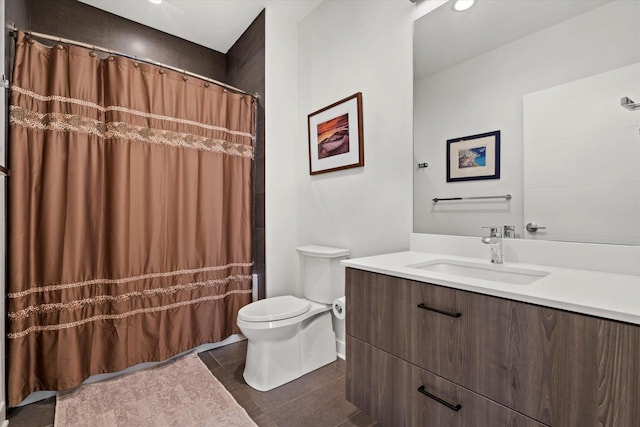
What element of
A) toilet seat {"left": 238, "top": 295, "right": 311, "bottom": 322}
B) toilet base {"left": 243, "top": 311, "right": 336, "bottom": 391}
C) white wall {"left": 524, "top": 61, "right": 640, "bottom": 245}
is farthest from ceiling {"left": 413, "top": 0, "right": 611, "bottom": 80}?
toilet base {"left": 243, "top": 311, "right": 336, "bottom": 391}

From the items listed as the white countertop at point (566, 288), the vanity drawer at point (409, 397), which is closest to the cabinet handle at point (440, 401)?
the vanity drawer at point (409, 397)

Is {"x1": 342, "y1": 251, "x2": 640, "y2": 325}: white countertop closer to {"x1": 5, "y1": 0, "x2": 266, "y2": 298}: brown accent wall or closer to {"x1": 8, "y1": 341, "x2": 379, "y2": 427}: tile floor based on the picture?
{"x1": 8, "y1": 341, "x2": 379, "y2": 427}: tile floor

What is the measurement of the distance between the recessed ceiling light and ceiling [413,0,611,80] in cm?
2

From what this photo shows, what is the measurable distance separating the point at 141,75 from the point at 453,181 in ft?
6.60

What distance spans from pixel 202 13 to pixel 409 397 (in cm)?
287

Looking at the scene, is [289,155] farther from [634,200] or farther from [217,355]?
[634,200]

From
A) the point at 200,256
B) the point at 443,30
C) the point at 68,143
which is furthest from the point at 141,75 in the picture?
the point at 443,30

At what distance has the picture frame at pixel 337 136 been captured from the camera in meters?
1.95

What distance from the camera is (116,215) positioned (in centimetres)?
180

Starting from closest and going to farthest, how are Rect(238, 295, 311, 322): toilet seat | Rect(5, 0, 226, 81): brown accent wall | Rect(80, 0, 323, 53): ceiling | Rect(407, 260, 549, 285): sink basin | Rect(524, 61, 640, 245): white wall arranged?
Rect(524, 61, 640, 245): white wall, Rect(407, 260, 549, 285): sink basin, Rect(238, 295, 311, 322): toilet seat, Rect(5, 0, 226, 81): brown accent wall, Rect(80, 0, 323, 53): ceiling

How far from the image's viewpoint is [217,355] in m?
2.11

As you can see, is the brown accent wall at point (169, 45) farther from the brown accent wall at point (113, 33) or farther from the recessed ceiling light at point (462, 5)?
the recessed ceiling light at point (462, 5)

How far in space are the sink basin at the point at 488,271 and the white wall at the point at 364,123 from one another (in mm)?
342

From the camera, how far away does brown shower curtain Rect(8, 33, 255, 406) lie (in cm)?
156
